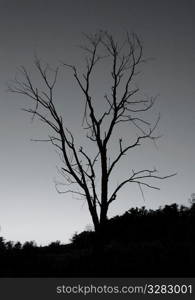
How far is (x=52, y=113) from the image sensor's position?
12.8 m

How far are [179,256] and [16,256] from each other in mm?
8953

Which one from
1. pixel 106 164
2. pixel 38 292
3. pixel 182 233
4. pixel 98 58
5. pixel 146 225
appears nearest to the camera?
pixel 38 292

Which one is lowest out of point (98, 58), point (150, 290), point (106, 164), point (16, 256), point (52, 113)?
point (150, 290)

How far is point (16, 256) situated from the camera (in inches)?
779

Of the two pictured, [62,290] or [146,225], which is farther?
[146,225]

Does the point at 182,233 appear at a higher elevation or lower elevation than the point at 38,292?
higher

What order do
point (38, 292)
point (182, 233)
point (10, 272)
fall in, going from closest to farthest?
point (38, 292) → point (10, 272) → point (182, 233)

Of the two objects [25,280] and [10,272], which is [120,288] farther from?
[10,272]

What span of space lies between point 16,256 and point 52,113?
403 inches

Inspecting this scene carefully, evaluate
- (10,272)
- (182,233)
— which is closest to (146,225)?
(182,233)

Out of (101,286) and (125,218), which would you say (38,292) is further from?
(125,218)

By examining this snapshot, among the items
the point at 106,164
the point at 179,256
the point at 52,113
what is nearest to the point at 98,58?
the point at 52,113

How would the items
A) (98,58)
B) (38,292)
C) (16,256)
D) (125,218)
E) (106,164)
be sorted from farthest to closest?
(125,218), (16,256), (98,58), (106,164), (38,292)

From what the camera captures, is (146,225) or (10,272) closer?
(10,272)
